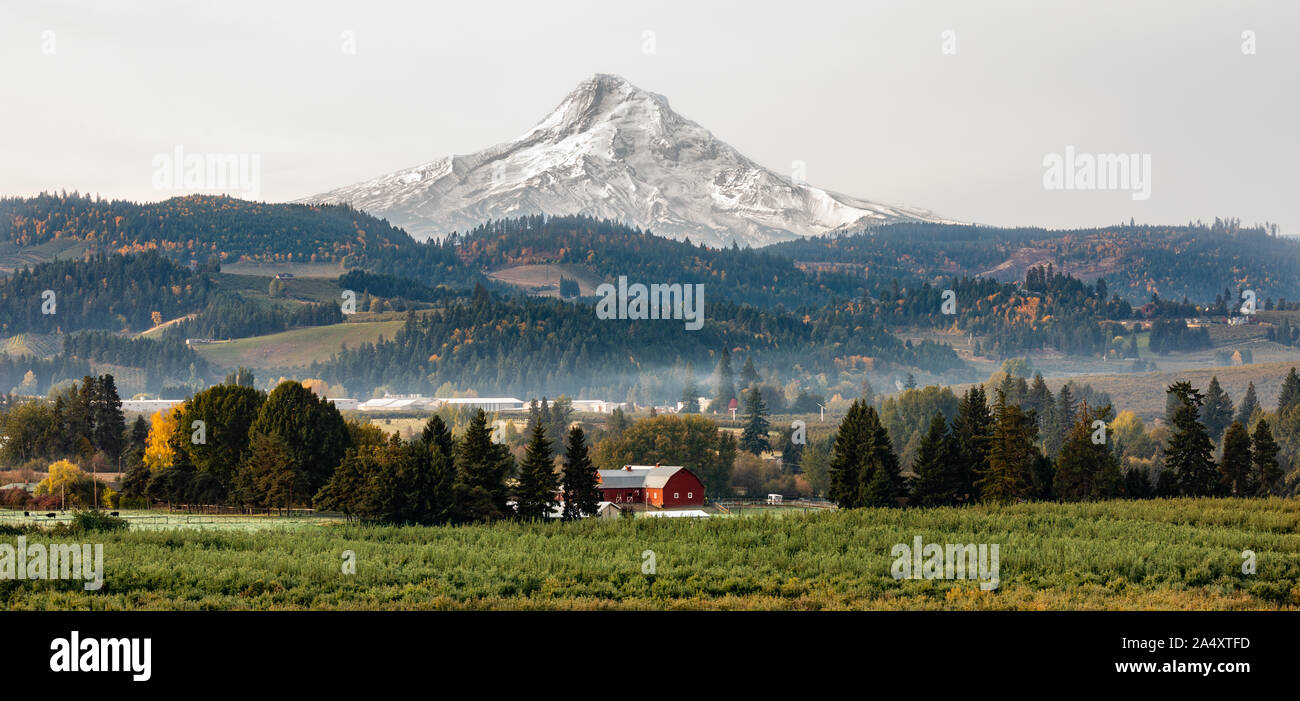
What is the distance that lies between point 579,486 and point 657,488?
36141 millimetres

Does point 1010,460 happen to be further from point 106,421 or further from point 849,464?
point 106,421

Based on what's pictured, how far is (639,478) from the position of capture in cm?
14388

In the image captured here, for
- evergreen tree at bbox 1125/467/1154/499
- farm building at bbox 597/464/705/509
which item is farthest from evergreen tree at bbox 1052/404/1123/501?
farm building at bbox 597/464/705/509

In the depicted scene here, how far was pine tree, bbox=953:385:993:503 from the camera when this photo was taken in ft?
370

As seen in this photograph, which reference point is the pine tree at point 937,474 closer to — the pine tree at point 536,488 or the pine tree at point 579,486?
the pine tree at point 579,486

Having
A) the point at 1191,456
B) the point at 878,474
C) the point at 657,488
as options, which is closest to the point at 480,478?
the point at 878,474

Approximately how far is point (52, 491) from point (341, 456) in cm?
2494

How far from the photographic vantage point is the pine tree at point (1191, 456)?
4284 inches

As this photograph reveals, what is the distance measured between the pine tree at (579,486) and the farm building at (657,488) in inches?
1242

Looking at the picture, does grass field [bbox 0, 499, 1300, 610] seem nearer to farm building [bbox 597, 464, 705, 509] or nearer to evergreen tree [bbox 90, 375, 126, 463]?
farm building [bbox 597, 464, 705, 509]

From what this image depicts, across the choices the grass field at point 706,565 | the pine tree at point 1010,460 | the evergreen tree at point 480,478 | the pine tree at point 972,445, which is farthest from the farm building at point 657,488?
the grass field at point 706,565
